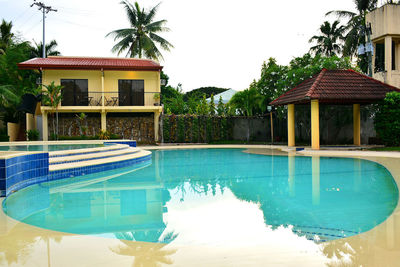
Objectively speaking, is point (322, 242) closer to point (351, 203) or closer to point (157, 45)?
point (351, 203)

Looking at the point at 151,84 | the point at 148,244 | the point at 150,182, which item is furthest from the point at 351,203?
the point at 151,84

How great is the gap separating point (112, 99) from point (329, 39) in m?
23.2

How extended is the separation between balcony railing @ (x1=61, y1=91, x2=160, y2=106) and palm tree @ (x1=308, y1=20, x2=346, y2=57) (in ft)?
65.7

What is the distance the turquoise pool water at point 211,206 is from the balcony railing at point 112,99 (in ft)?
45.1

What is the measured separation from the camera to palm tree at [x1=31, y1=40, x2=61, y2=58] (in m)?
33.1

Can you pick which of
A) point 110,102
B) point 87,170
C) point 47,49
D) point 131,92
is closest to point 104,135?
point 110,102

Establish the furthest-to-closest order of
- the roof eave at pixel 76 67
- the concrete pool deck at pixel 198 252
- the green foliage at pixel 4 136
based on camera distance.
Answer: the roof eave at pixel 76 67 → the green foliage at pixel 4 136 → the concrete pool deck at pixel 198 252

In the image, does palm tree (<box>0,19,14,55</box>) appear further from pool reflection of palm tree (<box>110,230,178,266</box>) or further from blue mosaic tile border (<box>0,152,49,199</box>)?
pool reflection of palm tree (<box>110,230,178,266</box>)

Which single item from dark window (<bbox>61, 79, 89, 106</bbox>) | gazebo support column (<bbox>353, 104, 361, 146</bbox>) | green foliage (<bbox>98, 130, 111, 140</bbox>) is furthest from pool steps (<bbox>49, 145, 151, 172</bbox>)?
gazebo support column (<bbox>353, 104, 361, 146</bbox>)

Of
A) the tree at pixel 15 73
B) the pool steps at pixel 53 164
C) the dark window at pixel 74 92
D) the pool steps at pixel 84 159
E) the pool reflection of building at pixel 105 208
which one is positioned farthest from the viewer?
the tree at pixel 15 73

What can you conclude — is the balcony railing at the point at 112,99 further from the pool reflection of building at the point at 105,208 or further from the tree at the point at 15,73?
the pool reflection of building at the point at 105,208

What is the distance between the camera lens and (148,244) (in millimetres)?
3232

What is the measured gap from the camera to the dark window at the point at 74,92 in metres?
21.0

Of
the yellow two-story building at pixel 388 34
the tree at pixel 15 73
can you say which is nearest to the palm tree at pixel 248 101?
the yellow two-story building at pixel 388 34
